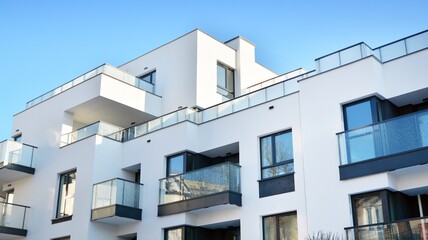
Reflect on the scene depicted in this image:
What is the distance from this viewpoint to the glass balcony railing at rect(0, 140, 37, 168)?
2462cm

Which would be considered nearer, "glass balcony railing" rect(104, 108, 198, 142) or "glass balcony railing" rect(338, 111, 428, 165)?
"glass balcony railing" rect(338, 111, 428, 165)

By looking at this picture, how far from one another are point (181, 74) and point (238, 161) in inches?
247

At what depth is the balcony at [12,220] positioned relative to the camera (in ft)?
77.3

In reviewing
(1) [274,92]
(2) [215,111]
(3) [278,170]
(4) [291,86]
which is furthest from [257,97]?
(3) [278,170]

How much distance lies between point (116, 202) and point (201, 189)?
11.2ft

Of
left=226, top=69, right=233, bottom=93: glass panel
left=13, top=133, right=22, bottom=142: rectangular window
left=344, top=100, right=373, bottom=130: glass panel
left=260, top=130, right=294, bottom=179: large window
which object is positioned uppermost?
left=226, top=69, right=233, bottom=93: glass panel

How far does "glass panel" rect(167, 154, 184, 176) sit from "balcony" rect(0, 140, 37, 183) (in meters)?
7.22

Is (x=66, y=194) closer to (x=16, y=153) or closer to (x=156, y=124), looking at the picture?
(x=16, y=153)

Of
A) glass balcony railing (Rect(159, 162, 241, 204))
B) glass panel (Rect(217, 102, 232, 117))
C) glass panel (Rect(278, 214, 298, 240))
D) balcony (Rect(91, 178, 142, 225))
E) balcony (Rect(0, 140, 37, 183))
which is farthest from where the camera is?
balcony (Rect(0, 140, 37, 183))

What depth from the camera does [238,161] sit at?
2108 cm

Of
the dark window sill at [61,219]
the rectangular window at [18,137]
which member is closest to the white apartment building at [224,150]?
the dark window sill at [61,219]

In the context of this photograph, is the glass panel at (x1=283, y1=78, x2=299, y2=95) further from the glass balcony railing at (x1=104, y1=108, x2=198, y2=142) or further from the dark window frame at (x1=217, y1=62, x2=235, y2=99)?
the dark window frame at (x1=217, y1=62, x2=235, y2=99)

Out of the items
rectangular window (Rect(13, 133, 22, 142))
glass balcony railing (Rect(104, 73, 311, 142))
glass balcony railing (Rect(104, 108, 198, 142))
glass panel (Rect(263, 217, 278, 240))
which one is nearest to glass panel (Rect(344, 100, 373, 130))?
glass balcony railing (Rect(104, 73, 311, 142))

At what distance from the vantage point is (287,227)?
1755 cm
